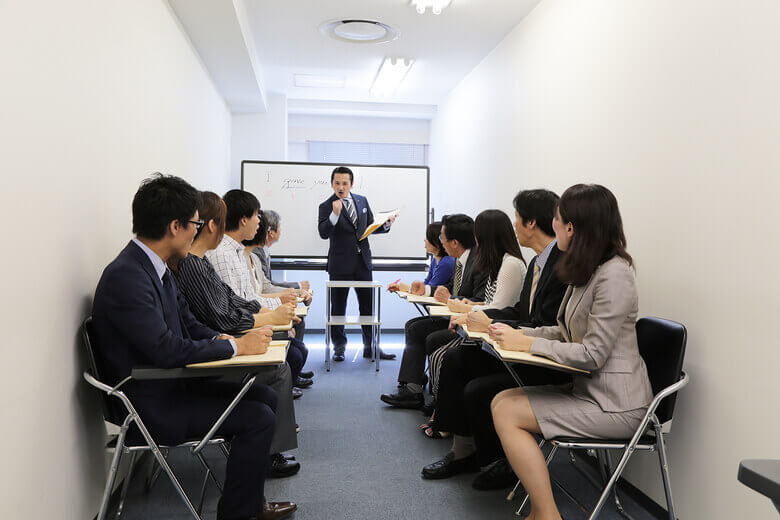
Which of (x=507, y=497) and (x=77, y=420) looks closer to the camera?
(x=77, y=420)

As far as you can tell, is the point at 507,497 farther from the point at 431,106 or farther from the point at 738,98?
the point at 431,106

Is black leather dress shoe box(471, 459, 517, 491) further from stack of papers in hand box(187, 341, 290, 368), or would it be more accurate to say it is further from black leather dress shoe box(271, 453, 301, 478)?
stack of papers in hand box(187, 341, 290, 368)

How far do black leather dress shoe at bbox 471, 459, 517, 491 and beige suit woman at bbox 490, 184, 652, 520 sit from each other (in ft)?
1.97

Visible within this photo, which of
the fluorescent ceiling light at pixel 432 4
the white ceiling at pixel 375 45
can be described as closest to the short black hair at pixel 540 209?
the fluorescent ceiling light at pixel 432 4

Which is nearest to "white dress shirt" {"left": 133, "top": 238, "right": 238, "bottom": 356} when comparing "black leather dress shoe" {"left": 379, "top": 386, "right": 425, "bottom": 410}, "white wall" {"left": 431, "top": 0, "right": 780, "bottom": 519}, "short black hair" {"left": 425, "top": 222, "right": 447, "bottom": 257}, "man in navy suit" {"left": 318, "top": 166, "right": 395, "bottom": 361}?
"white wall" {"left": 431, "top": 0, "right": 780, "bottom": 519}

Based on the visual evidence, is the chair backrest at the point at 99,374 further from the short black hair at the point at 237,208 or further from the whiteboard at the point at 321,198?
the whiteboard at the point at 321,198

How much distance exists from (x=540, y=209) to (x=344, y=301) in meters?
3.24

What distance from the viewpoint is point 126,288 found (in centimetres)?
189

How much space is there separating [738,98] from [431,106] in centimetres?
578

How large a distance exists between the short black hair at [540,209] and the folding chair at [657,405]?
78 centimetres

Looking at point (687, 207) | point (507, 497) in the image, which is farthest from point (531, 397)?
point (687, 207)

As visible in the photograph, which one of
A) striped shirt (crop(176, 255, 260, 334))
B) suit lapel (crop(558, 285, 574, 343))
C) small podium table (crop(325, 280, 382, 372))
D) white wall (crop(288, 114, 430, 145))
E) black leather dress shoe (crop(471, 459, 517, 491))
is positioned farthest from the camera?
white wall (crop(288, 114, 430, 145))

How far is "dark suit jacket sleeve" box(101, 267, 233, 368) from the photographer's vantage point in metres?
1.89

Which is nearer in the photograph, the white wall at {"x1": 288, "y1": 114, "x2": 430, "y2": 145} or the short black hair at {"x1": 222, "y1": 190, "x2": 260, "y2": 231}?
the short black hair at {"x1": 222, "y1": 190, "x2": 260, "y2": 231}
